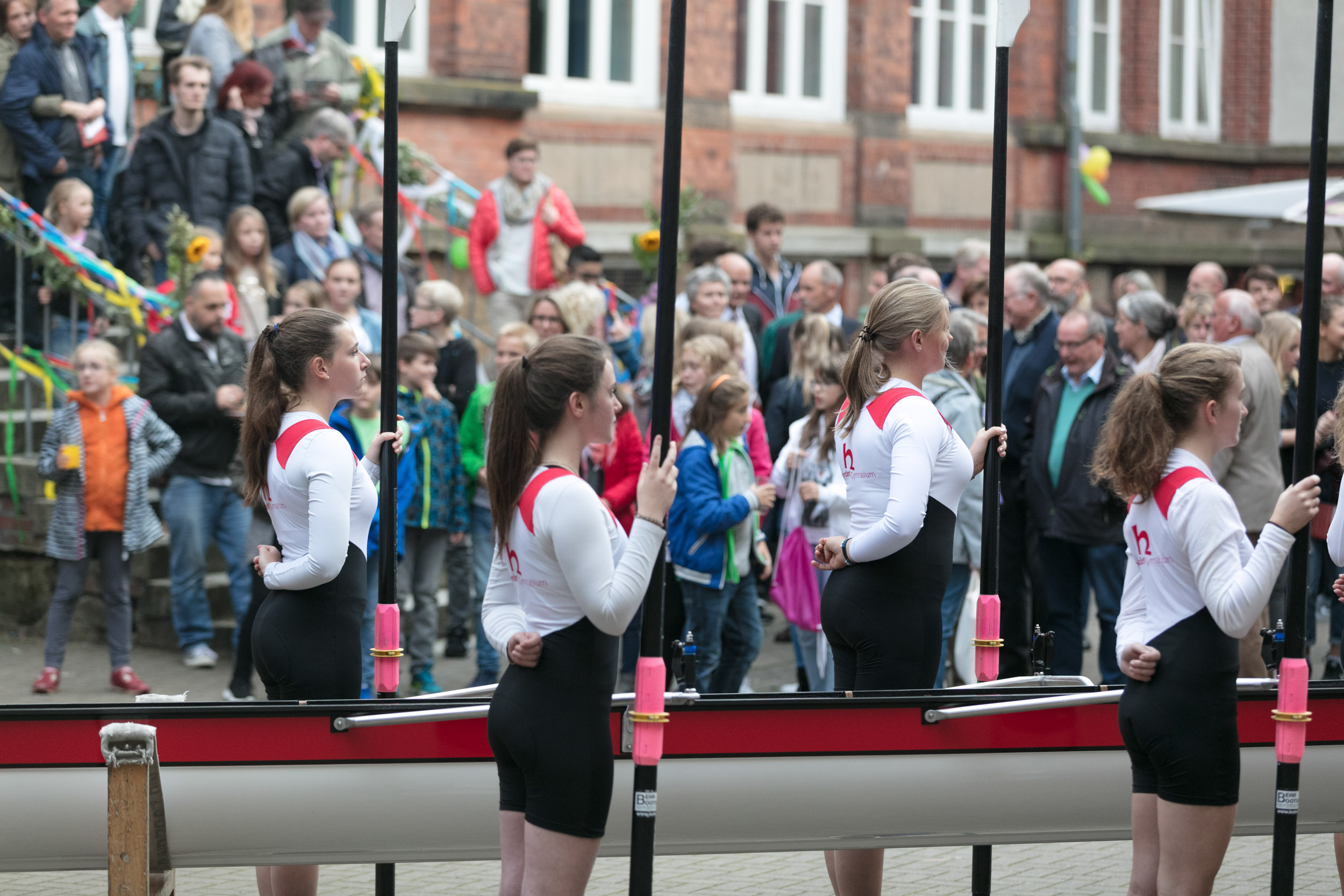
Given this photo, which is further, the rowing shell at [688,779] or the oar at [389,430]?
the oar at [389,430]

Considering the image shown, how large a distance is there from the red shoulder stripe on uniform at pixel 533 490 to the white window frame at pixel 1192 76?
65.1 ft

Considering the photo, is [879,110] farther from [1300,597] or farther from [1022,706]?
[1300,597]

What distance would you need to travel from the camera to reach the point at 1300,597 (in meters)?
4.29

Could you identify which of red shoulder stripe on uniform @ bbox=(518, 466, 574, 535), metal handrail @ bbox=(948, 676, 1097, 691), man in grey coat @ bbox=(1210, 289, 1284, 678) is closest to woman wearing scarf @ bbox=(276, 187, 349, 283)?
man in grey coat @ bbox=(1210, 289, 1284, 678)

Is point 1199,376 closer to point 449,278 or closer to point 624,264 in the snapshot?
point 449,278

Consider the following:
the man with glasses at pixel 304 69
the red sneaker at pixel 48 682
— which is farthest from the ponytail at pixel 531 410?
the man with glasses at pixel 304 69

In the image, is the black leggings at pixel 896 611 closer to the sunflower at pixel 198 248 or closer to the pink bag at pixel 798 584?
the pink bag at pixel 798 584

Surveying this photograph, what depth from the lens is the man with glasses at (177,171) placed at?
415 inches

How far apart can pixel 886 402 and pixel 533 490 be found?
4.69 ft

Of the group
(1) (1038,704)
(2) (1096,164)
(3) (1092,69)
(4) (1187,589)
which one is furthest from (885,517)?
(3) (1092,69)

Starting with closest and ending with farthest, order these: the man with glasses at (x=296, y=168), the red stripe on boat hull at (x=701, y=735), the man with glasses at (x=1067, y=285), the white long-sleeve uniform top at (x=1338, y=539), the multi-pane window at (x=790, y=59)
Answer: the red stripe on boat hull at (x=701, y=735) → the white long-sleeve uniform top at (x=1338, y=539) → the man with glasses at (x=1067, y=285) → the man with glasses at (x=296, y=168) → the multi-pane window at (x=790, y=59)

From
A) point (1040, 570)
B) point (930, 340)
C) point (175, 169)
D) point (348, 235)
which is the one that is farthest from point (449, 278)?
point (930, 340)

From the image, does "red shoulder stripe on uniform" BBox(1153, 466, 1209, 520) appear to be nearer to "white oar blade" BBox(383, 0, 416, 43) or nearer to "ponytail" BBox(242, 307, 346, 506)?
"ponytail" BBox(242, 307, 346, 506)

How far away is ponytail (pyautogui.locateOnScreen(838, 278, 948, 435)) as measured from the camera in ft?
16.1
